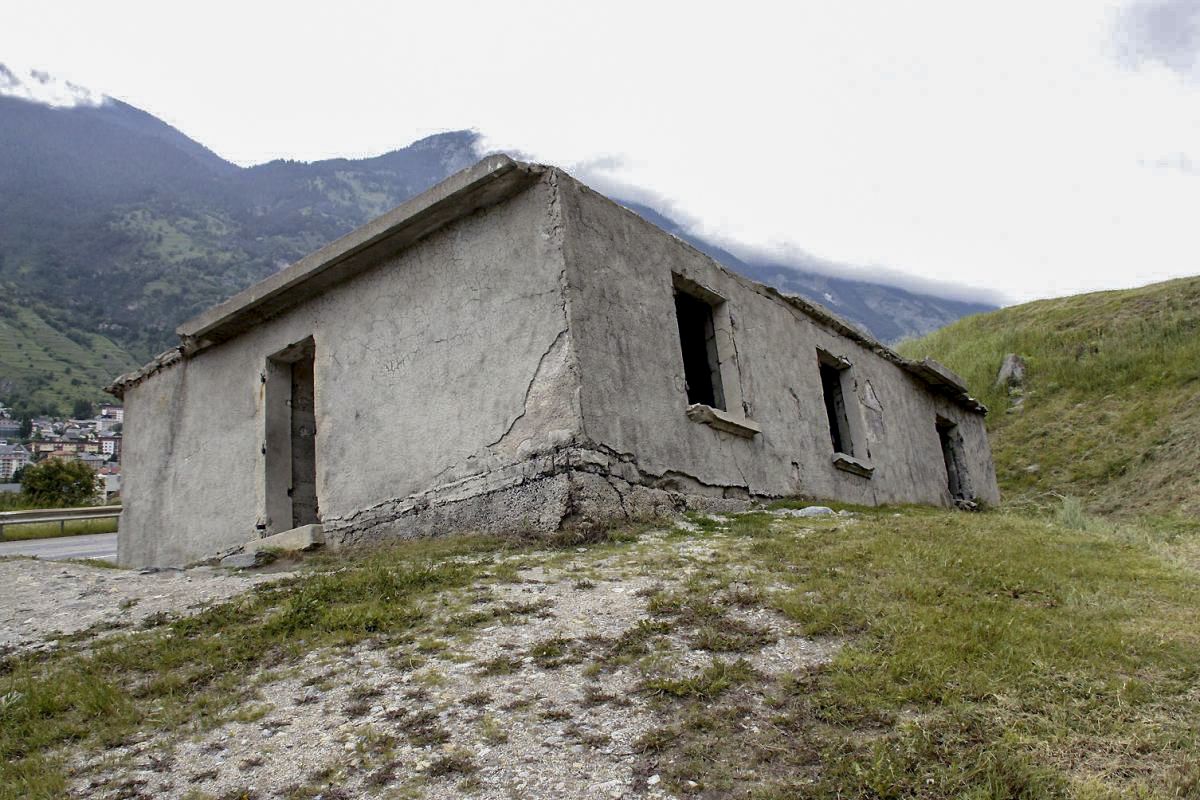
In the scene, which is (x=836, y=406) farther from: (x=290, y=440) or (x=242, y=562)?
(x=242, y=562)

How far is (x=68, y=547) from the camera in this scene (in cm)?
1588

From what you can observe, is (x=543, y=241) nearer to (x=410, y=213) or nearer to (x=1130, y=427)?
(x=410, y=213)

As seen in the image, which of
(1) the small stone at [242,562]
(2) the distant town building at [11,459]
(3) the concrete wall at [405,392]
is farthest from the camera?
(2) the distant town building at [11,459]

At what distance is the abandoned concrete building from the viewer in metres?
7.52

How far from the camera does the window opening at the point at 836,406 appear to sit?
1255cm

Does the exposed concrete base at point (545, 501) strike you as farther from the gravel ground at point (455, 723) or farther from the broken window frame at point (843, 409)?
the broken window frame at point (843, 409)

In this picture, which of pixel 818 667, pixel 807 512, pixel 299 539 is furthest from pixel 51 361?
pixel 818 667

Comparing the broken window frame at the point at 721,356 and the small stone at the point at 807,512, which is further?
the broken window frame at the point at 721,356

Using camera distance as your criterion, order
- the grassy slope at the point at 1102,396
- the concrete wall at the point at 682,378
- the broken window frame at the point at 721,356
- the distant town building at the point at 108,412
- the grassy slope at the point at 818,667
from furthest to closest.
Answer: the distant town building at the point at 108,412 → the grassy slope at the point at 1102,396 → the broken window frame at the point at 721,356 → the concrete wall at the point at 682,378 → the grassy slope at the point at 818,667

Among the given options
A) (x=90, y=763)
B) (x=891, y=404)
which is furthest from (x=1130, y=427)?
(x=90, y=763)

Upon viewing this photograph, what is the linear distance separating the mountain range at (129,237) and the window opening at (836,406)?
22610 millimetres

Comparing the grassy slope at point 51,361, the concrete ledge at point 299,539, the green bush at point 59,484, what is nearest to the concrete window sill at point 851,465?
the concrete ledge at point 299,539

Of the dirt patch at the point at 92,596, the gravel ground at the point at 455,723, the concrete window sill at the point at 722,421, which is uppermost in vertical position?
the concrete window sill at the point at 722,421

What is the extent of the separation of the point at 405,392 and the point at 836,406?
6950 mm
